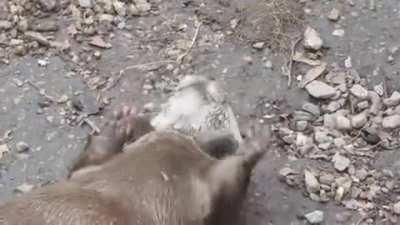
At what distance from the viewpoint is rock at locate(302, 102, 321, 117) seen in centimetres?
408

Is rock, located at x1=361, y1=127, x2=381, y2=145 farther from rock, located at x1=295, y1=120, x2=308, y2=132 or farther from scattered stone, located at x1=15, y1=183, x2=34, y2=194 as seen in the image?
scattered stone, located at x1=15, y1=183, x2=34, y2=194

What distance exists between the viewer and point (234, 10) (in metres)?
4.39

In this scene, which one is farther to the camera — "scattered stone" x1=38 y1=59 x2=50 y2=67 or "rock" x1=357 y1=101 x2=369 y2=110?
"scattered stone" x1=38 y1=59 x2=50 y2=67

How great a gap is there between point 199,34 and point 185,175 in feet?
3.46

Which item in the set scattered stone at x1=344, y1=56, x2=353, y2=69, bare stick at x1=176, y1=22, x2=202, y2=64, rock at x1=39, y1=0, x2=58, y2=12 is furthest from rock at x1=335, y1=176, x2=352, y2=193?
rock at x1=39, y1=0, x2=58, y2=12

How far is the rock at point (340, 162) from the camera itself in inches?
155

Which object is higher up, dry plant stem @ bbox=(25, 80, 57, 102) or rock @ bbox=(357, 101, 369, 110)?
rock @ bbox=(357, 101, 369, 110)

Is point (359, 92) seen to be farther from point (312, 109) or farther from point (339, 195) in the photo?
point (339, 195)

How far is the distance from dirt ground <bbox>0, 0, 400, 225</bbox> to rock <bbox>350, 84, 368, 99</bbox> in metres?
0.08

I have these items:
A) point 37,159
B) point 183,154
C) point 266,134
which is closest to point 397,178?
point 266,134

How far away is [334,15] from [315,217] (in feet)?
2.84

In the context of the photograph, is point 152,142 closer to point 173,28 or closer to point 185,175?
point 185,175

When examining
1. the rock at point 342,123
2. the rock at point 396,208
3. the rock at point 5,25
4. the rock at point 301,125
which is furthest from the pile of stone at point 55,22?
the rock at point 396,208

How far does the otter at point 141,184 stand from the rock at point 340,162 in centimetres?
32
